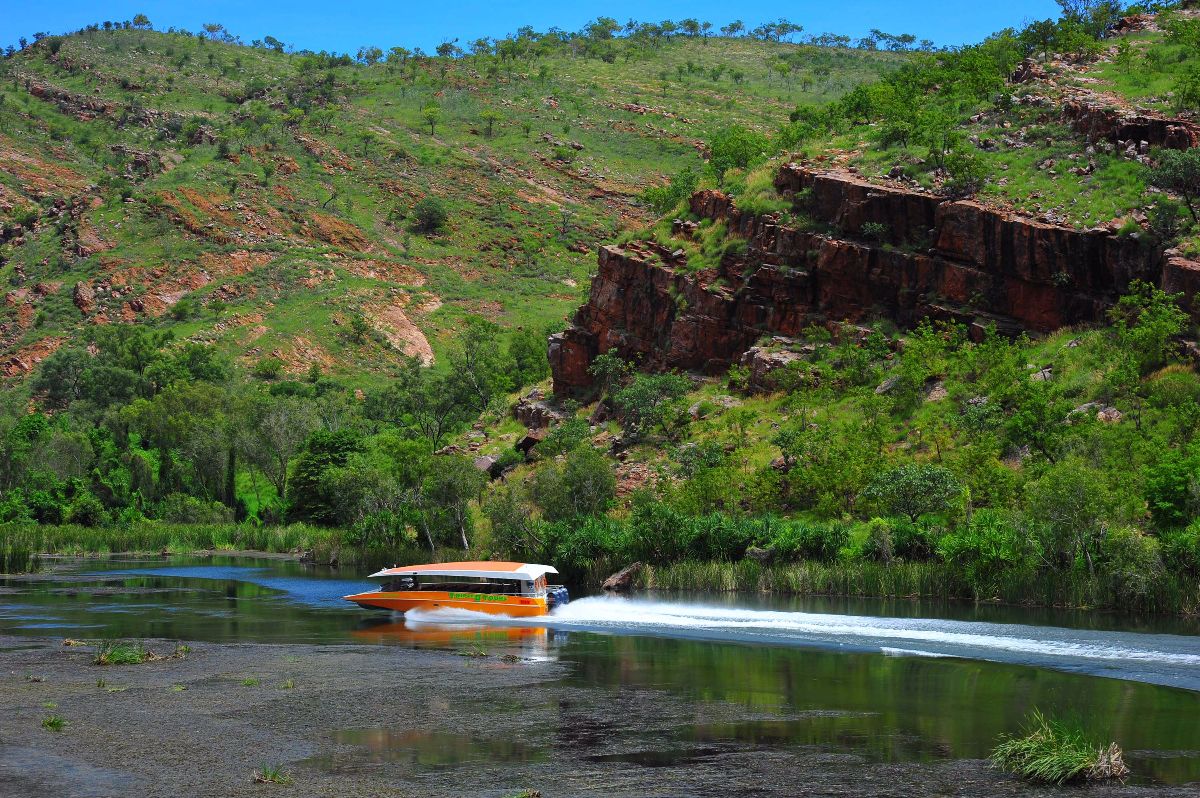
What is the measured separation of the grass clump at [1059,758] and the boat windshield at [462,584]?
28871mm

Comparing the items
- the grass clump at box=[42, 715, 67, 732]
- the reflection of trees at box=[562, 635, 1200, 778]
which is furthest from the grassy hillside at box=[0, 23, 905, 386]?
the grass clump at box=[42, 715, 67, 732]

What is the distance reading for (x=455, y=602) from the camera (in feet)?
165

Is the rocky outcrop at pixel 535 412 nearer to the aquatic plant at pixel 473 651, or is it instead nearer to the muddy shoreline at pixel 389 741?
the aquatic plant at pixel 473 651

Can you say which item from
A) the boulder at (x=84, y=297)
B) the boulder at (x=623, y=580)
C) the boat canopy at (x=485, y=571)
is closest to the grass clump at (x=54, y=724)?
the boat canopy at (x=485, y=571)

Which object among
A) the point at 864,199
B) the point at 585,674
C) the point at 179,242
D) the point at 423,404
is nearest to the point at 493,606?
the point at 585,674

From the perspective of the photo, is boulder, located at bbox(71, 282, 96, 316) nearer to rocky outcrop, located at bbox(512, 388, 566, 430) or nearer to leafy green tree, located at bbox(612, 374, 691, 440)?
rocky outcrop, located at bbox(512, 388, 566, 430)

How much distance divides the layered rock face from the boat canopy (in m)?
42.9

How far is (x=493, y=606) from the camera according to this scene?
4959 centimetres

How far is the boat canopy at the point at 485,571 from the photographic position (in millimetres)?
49062

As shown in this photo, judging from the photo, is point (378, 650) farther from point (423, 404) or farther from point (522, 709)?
point (423, 404)

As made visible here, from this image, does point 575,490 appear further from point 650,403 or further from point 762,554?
point 762,554

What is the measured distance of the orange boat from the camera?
49.1 m

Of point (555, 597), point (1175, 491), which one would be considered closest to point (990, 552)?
point (1175, 491)

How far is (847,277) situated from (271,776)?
72092mm
